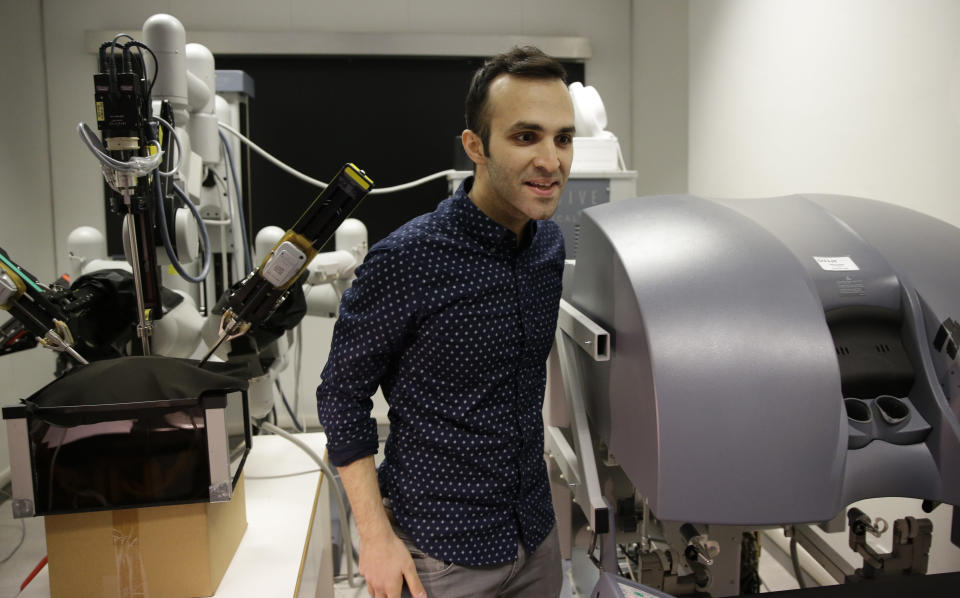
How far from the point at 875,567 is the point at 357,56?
374 cm

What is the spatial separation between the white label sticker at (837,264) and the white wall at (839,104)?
2.74 feet

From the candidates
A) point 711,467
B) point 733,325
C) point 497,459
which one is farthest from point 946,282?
point 497,459

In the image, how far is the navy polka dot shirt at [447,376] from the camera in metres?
0.96

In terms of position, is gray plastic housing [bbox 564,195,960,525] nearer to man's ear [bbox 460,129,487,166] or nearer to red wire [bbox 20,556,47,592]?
man's ear [bbox 460,129,487,166]

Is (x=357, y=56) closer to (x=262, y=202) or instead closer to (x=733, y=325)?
(x=262, y=202)

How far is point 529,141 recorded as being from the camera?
3.08 feet

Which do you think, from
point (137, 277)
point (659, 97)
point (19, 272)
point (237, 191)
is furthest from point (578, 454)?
point (659, 97)

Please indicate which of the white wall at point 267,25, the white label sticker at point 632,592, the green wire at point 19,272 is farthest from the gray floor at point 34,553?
the white wall at point 267,25

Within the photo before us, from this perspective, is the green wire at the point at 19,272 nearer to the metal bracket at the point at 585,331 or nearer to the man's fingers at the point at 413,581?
the man's fingers at the point at 413,581

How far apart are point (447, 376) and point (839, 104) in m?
1.74

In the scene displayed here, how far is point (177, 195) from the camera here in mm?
1347

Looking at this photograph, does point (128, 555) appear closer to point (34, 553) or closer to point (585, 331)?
point (34, 553)

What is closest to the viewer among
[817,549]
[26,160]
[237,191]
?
[817,549]

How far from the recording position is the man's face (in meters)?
0.92
